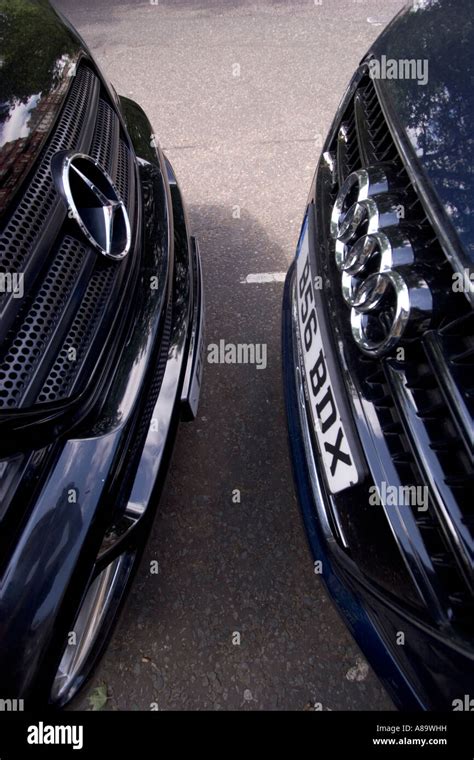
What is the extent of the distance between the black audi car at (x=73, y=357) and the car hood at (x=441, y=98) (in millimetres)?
804

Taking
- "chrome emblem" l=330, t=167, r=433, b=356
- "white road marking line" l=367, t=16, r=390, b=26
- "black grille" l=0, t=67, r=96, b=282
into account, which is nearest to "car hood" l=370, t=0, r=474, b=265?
"chrome emblem" l=330, t=167, r=433, b=356

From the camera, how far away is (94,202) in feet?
4.59

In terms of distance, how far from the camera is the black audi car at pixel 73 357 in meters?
0.99

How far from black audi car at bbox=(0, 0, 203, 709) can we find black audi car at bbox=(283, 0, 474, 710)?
0.45 meters

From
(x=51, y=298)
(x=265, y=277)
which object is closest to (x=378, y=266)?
(x=51, y=298)

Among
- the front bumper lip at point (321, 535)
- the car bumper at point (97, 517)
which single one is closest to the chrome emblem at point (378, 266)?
the front bumper lip at point (321, 535)

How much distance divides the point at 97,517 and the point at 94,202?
0.87 metres

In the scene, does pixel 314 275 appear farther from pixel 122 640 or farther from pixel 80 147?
pixel 122 640

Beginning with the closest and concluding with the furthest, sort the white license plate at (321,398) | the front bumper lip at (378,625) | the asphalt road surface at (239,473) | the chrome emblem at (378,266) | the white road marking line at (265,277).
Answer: the front bumper lip at (378,625), the chrome emblem at (378,266), the white license plate at (321,398), the asphalt road surface at (239,473), the white road marking line at (265,277)

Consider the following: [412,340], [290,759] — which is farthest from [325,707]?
A: [412,340]

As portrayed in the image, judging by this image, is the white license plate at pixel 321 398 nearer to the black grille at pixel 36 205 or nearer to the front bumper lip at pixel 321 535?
the front bumper lip at pixel 321 535

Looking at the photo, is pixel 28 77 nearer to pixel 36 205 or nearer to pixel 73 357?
pixel 36 205

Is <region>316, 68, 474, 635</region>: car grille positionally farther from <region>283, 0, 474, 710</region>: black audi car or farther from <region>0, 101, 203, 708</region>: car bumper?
<region>0, 101, 203, 708</region>: car bumper

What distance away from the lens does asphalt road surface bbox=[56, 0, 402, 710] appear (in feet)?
5.12
